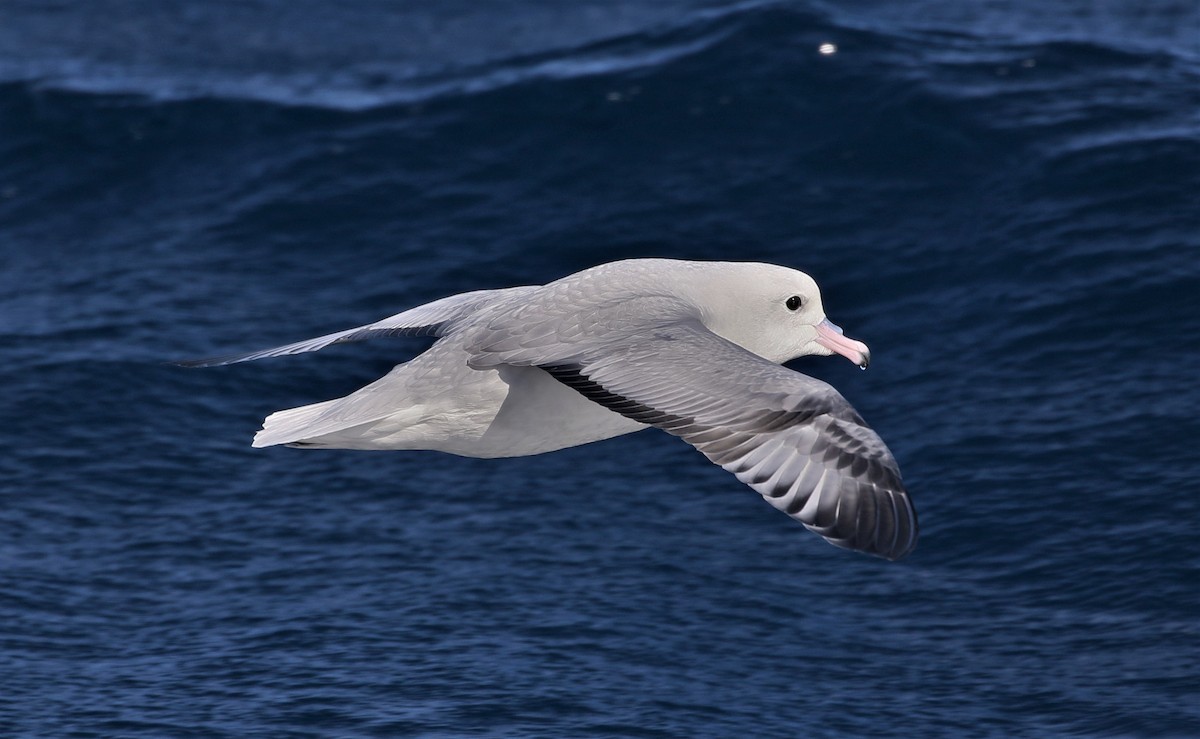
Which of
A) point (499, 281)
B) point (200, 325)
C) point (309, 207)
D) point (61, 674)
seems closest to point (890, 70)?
point (499, 281)

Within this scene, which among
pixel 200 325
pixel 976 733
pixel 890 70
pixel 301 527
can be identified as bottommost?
pixel 976 733

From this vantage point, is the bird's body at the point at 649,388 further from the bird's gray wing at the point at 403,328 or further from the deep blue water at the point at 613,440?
the deep blue water at the point at 613,440

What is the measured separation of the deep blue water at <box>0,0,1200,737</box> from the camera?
1048 cm

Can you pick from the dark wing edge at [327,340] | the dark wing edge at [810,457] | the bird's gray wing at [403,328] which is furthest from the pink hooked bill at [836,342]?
the dark wing edge at [327,340]

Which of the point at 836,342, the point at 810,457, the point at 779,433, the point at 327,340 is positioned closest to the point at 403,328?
the point at 327,340

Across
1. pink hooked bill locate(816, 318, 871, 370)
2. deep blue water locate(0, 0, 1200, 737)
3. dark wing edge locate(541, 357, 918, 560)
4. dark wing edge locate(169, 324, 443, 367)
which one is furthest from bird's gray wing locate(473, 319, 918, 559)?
deep blue water locate(0, 0, 1200, 737)

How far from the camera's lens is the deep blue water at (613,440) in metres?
10.5

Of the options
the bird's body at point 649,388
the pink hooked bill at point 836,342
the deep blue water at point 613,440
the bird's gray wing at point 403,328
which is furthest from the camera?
the deep blue water at point 613,440

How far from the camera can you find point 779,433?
7.24 meters

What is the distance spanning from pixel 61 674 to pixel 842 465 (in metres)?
5.56

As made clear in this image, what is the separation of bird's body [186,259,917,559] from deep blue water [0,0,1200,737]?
7.86 ft

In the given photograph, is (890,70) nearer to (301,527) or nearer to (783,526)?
(783,526)

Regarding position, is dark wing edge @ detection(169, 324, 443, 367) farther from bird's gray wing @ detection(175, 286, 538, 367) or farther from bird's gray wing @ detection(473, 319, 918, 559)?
bird's gray wing @ detection(473, 319, 918, 559)

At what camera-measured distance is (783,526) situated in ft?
39.6
